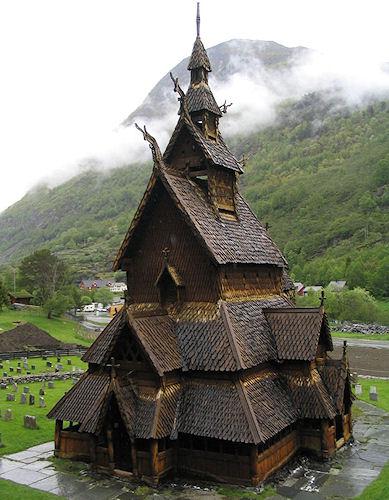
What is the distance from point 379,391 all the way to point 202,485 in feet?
72.0

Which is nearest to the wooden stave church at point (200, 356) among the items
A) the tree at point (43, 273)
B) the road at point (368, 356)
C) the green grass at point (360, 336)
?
the road at point (368, 356)

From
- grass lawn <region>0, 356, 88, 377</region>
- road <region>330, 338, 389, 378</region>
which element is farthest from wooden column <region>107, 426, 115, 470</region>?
road <region>330, 338, 389, 378</region>

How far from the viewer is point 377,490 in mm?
17469

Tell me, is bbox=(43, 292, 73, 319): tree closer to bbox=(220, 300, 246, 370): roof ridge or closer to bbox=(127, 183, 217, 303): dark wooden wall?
bbox=(127, 183, 217, 303): dark wooden wall

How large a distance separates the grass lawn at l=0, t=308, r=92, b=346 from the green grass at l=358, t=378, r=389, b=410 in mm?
39497

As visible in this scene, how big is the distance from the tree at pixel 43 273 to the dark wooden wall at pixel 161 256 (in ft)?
243

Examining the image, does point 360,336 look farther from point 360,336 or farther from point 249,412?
point 249,412

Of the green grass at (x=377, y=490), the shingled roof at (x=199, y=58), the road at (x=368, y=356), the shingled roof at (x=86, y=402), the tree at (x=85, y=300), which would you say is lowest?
the road at (x=368, y=356)

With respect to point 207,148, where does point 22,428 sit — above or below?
below

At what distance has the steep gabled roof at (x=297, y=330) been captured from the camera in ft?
68.7

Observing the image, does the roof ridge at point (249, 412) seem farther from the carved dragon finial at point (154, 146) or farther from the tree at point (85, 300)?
the tree at point (85, 300)

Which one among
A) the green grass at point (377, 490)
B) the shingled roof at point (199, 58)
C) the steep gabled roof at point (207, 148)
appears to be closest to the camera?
the green grass at point (377, 490)

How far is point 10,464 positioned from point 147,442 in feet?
20.4

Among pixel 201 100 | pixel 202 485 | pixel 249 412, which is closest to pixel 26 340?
pixel 201 100
